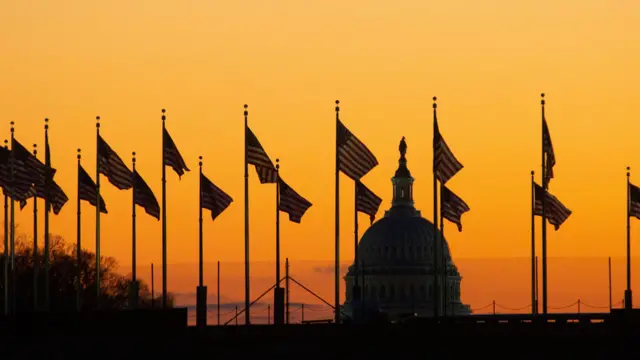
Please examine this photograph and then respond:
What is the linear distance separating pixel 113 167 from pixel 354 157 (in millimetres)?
10280

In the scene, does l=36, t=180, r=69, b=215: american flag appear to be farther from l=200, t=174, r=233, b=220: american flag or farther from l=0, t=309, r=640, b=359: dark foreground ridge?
l=0, t=309, r=640, b=359: dark foreground ridge

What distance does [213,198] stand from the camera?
329ft

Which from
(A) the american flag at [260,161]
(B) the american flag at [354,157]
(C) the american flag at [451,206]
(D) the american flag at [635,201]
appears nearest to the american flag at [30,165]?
(A) the american flag at [260,161]

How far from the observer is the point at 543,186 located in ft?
329

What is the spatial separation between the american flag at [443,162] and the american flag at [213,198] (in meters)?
8.33

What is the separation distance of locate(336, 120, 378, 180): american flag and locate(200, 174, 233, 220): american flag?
17.7ft

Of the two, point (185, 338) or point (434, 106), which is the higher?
point (434, 106)

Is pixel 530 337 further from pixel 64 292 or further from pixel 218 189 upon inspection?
pixel 64 292

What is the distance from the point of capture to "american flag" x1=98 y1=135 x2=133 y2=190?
100m

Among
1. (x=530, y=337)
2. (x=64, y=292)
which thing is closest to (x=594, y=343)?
(x=530, y=337)

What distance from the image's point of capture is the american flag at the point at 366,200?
101812 millimetres

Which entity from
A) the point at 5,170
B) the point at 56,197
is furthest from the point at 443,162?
the point at 5,170

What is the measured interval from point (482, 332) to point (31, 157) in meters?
21.1

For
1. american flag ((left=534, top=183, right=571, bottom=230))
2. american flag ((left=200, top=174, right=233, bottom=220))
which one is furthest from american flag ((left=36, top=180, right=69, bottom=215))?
american flag ((left=534, top=183, right=571, bottom=230))
